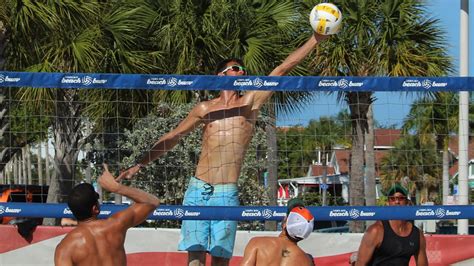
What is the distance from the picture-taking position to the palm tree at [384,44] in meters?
16.9

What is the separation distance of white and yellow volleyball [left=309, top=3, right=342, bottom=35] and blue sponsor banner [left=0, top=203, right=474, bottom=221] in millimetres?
1543

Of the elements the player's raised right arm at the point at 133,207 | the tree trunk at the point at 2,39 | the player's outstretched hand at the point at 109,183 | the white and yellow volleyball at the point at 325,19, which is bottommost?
the player's raised right arm at the point at 133,207

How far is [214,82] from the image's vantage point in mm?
8156

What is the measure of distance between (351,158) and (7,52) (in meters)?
5.59

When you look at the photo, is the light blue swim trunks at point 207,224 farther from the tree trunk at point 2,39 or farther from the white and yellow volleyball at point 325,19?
the tree trunk at point 2,39

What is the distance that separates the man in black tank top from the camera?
26.5ft

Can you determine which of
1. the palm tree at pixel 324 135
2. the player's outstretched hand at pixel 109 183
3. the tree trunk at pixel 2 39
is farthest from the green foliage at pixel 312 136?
the tree trunk at pixel 2 39

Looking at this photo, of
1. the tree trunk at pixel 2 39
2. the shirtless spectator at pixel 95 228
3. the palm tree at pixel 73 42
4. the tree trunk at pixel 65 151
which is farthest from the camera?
the tree trunk at pixel 2 39

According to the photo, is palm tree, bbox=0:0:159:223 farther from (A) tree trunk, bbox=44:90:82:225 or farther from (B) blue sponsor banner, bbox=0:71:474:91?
(B) blue sponsor banner, bbox=0:71:474:91

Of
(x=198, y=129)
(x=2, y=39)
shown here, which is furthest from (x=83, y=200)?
(x=2, y=39)

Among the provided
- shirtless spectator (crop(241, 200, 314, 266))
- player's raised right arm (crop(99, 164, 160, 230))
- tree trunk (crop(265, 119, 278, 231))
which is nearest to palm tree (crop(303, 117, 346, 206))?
tree trunk (crop(265, 119, 278, 231))

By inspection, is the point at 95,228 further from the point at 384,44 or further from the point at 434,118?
the point at 384,44

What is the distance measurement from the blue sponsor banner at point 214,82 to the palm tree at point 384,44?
829 centimetres

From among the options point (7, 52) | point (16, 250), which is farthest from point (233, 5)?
point (16, 250)
